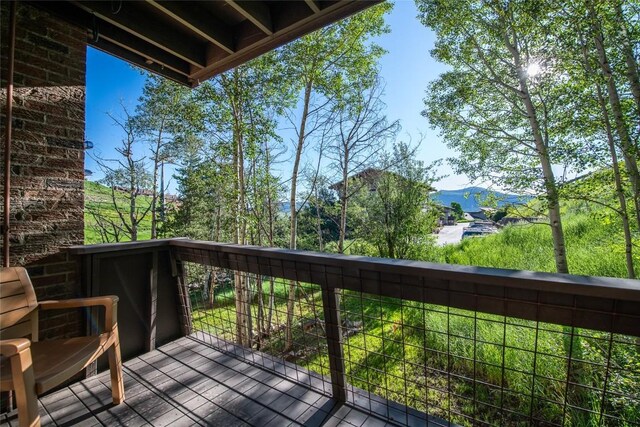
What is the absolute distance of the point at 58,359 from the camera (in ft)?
4.62

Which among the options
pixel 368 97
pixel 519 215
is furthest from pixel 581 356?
pixel 368 97

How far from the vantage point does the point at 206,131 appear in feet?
18.7

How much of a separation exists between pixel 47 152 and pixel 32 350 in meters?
1.21

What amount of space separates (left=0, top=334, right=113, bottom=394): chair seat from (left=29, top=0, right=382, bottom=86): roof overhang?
207cm

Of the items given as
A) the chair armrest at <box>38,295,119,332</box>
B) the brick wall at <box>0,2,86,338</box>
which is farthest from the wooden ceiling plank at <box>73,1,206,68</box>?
the chair armrest at <box>38,295,119,332</box>

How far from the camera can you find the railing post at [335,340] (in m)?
1.61

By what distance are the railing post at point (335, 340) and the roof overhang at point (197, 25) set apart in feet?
5.99

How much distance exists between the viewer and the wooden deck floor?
5.13 ft

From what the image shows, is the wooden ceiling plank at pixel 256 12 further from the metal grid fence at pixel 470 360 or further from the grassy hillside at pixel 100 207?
the grassy hillside at pixel 100 207

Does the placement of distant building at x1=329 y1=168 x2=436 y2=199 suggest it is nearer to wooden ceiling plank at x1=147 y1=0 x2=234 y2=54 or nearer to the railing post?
wooden ceiling plank at x1=147 y1=0 x2=234 y2=54

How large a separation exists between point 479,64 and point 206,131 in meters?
5.33

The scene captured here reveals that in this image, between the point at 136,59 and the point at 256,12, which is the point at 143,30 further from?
the point at 256,12

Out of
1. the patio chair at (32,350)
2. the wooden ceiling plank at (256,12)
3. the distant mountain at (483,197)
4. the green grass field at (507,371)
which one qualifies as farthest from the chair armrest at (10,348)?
the distant mountain at (483,197)

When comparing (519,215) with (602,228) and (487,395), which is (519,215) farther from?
(487,395)
